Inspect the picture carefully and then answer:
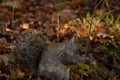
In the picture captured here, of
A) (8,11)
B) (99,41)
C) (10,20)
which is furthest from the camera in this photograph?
(8,11)

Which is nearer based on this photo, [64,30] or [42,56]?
[42,56]

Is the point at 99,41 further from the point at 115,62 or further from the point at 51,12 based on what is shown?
the point at 51,12

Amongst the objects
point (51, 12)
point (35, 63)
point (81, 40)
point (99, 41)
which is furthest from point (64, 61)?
point (51, 12)

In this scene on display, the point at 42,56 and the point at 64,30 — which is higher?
the point at 64,30
